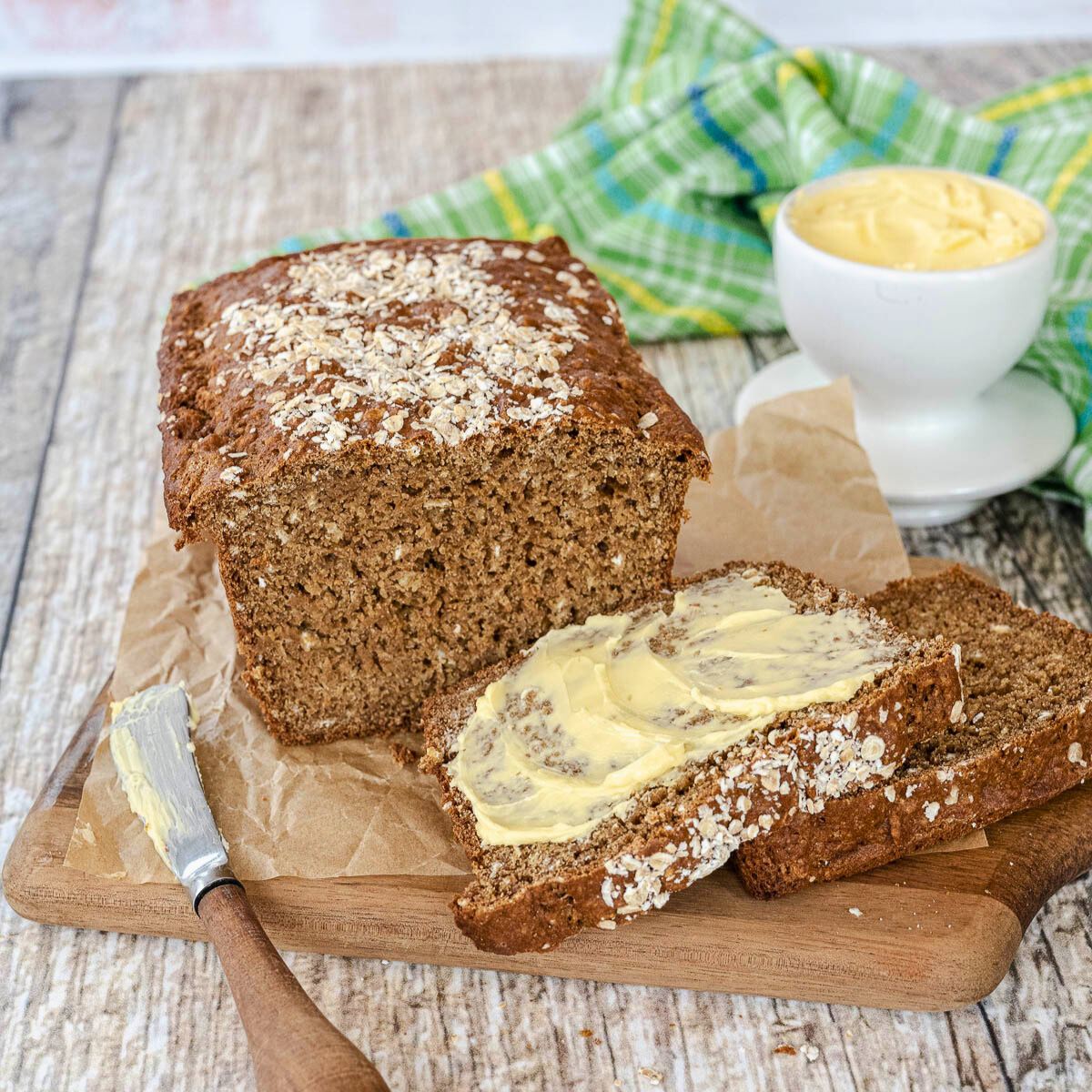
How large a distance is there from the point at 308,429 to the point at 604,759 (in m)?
0.85

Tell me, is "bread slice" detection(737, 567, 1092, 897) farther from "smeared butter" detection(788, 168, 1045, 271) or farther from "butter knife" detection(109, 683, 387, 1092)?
"smeared butter" detection(788, 168, 1045, 271)

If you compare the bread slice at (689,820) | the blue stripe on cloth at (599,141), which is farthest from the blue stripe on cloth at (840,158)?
the bread slice at (689,820)

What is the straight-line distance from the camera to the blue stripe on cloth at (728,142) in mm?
4578

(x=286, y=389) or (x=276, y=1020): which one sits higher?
(x=286, y=389)

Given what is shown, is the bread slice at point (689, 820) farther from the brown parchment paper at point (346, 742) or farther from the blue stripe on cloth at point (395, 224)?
the blue stripe on cloth at point (395, 224)

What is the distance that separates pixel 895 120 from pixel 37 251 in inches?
124

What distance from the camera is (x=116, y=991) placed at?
2.46 m

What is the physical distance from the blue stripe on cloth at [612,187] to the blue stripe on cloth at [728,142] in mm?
344

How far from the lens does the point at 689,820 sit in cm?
233

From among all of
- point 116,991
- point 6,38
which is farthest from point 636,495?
point 6,38

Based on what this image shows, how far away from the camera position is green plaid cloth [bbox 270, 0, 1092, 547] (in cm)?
439

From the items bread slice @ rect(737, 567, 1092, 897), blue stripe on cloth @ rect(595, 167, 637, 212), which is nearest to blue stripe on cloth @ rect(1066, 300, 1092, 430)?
bread slice @ rect(737, 567, 1092, 897)

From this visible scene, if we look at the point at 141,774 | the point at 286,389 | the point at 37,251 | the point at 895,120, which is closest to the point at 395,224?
the point at 37,251

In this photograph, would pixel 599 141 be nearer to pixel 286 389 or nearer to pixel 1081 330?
pixel 1081 330
